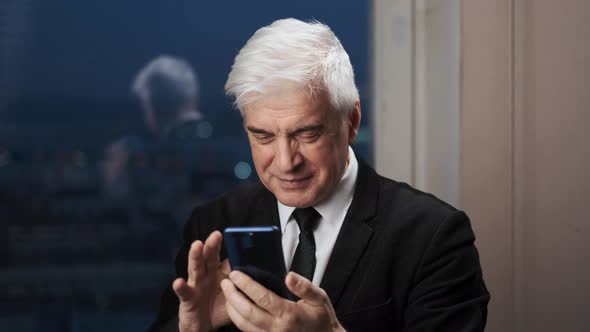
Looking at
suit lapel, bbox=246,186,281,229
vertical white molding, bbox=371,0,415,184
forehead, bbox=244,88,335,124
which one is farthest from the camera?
vertical white molding, bbox=371,0,415,184

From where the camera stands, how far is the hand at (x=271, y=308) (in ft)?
3.94

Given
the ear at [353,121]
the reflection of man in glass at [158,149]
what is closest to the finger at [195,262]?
the ear at [353,121]

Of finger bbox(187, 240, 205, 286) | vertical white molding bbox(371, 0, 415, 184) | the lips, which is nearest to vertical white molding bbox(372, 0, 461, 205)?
vertical white molding bbox(371, 0, 415, 184)

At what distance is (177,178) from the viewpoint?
222 centimetres

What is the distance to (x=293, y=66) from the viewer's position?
1418mm

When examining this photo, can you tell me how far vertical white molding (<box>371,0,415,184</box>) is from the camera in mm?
2199

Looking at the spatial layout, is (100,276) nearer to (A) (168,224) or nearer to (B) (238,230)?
(A) (168,224)

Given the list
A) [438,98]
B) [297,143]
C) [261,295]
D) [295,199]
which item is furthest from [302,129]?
[438,98]

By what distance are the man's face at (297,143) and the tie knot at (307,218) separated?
3.5 inches

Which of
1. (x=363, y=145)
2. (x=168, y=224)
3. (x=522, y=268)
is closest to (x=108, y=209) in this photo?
(x=168, y=224)

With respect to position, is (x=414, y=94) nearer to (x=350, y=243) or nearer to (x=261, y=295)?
(x=350, y=243)

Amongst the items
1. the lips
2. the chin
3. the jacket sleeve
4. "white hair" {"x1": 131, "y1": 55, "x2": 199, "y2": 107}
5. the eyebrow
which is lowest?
the jacket sleeve

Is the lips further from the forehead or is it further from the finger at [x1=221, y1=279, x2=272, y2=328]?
the finger at [x1=221, y1=279, x2=272, y2=328]

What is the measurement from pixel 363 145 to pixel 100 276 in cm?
101
